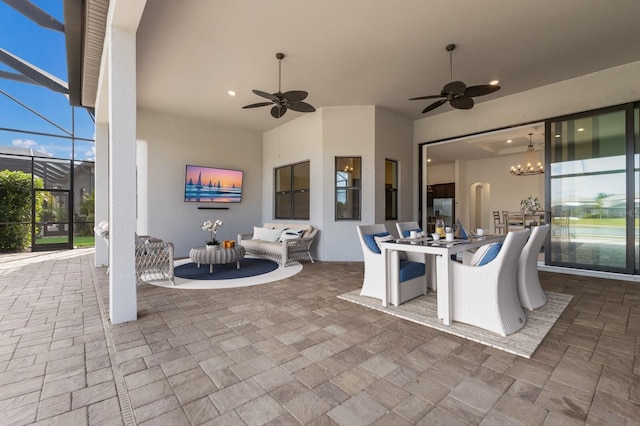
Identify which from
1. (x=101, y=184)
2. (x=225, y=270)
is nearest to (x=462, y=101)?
(x=225, y=270)

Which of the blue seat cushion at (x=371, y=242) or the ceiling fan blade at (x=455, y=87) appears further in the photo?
the ceiling fan blade at (x=455, y=87)

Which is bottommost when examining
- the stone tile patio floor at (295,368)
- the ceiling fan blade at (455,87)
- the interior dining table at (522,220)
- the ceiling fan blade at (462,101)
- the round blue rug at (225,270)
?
the stone tile patio floor at (295,368)

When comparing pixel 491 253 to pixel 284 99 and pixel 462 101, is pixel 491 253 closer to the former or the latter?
pixel 462 101

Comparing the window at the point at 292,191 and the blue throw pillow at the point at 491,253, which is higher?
the window at the point at 292,191

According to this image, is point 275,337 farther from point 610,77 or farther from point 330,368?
point 610,77

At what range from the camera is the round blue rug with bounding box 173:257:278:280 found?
495cm

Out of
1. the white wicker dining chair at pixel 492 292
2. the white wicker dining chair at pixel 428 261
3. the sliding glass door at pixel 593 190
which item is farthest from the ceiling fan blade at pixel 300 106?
the sliding glass door at pixel 593 190

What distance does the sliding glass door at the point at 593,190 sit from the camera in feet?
15.5

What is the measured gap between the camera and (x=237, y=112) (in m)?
6.95

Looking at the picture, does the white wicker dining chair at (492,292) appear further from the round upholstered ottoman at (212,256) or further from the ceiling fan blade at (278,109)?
the round upholstered ottoman at (212,256)

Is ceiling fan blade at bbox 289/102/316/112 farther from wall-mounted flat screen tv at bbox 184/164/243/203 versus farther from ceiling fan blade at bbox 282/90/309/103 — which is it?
wall-mounted flat screen tv at bbox 184/164/243/203

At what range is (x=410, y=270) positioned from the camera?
3.58 m

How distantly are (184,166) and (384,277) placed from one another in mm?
5980

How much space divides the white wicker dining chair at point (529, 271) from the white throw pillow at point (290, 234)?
4007 millimetres
